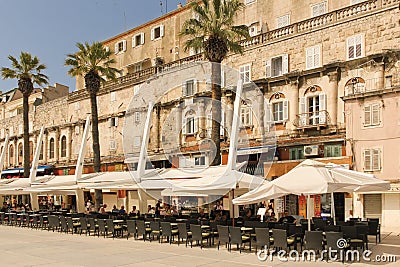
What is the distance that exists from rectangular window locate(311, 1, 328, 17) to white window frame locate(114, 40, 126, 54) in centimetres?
2007

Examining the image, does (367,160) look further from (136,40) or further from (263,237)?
(136,40)

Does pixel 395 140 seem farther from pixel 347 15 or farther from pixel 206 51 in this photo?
pixel 206 51

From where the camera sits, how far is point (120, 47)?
43562 mm

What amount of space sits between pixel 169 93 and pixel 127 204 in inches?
381

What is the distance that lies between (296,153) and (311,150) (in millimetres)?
1319

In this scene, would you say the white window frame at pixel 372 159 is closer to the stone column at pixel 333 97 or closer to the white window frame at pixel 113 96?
the stone column at pixel 333 97

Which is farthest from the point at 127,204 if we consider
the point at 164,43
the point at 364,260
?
the point at 364,260

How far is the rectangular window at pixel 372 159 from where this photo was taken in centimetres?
2256

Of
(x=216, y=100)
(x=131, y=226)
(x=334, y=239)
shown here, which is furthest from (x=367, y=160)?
(x=131, y=226)

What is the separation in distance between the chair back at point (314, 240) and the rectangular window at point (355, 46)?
1419cm

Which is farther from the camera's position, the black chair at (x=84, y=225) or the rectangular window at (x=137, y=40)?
the rectangular window at (x=137, y=40)

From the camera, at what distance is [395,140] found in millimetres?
22047

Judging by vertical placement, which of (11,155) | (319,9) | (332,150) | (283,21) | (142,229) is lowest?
(142,229)

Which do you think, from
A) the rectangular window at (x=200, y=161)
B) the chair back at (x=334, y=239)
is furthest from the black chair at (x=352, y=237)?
the rectangular window at (x=200, y=161)
